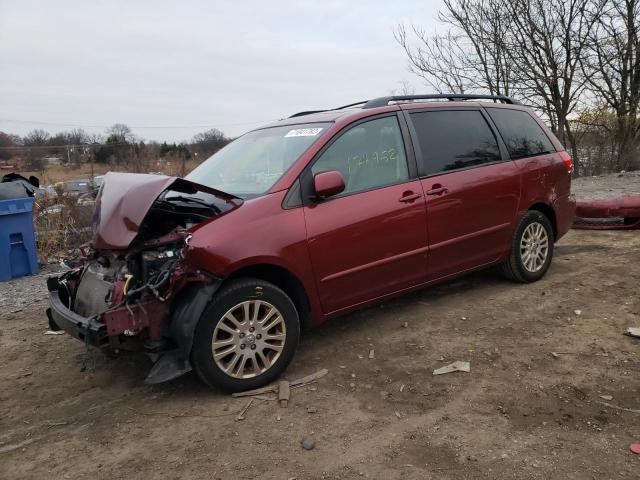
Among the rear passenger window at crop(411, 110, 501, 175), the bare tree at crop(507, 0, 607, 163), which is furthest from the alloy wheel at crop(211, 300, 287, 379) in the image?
the bare tree at crop(507, 0, 607, 163)

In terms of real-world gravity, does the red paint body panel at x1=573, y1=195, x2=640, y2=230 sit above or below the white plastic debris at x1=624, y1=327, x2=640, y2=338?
above

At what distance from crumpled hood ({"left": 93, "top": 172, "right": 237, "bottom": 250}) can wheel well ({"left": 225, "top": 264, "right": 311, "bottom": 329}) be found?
0.50m

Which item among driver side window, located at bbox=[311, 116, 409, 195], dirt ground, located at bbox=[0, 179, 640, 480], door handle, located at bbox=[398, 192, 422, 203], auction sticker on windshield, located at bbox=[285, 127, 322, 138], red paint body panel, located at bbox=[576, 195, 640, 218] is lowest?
dirt ground, located at bbox=[0, 179, 640, 480]

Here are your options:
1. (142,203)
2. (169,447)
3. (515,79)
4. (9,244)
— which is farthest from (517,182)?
(515,79)

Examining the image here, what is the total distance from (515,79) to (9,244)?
16858 millimetres

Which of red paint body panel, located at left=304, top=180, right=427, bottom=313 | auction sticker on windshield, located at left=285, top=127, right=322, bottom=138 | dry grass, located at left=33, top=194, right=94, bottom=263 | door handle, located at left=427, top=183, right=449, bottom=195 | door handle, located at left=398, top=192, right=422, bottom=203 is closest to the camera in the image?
red paint body panel, located at left=304, top=180, right=427, bottom=313

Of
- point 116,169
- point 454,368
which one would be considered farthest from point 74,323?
point 116,169

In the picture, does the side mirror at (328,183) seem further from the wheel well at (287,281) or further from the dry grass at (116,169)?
the dry grass at (116,169)

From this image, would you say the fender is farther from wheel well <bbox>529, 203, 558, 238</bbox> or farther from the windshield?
wheel well <bbox>529, 203, 558, 238</bbox>

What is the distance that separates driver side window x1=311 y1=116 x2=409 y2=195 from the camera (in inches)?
149

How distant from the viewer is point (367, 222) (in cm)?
378

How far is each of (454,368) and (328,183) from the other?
5.07 ft

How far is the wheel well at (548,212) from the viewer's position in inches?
203

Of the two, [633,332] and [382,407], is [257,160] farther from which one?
[633,332]
